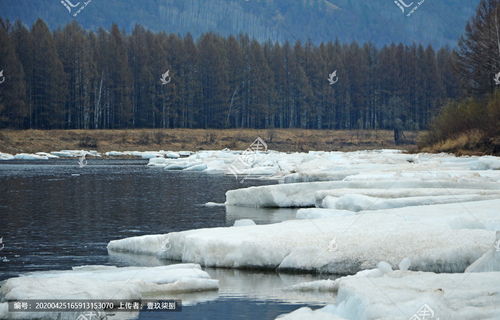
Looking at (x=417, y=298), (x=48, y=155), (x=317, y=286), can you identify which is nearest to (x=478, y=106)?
(x=317, y=286)

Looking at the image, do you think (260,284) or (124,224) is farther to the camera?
(124,224)

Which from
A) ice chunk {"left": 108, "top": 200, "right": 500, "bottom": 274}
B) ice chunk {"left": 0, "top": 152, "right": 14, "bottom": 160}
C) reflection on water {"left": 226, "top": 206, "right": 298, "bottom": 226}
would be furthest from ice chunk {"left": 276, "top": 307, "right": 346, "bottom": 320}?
ice chunk {"left": 0, "top": 152, "right": 14, "bottom": 160}

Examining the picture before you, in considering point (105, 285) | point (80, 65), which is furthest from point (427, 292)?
point (80, 65)

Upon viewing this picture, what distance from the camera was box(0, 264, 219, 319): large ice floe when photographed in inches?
322

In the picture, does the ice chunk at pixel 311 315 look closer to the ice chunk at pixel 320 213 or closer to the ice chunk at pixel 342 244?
the ice chunk at pixel 342 244

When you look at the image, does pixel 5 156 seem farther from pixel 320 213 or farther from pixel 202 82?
pixel 320 213

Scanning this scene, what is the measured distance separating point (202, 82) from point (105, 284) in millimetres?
86702

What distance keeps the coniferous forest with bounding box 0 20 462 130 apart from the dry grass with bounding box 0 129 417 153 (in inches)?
254

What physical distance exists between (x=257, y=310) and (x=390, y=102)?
8978cm

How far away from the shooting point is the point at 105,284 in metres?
8.70

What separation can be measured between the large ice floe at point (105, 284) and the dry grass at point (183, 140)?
55990 millimetres

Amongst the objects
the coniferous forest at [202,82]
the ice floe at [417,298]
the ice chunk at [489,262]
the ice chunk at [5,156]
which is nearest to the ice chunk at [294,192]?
the ice chunk at [489,262]

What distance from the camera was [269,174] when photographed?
36.1 m

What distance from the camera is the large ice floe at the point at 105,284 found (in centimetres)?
818
